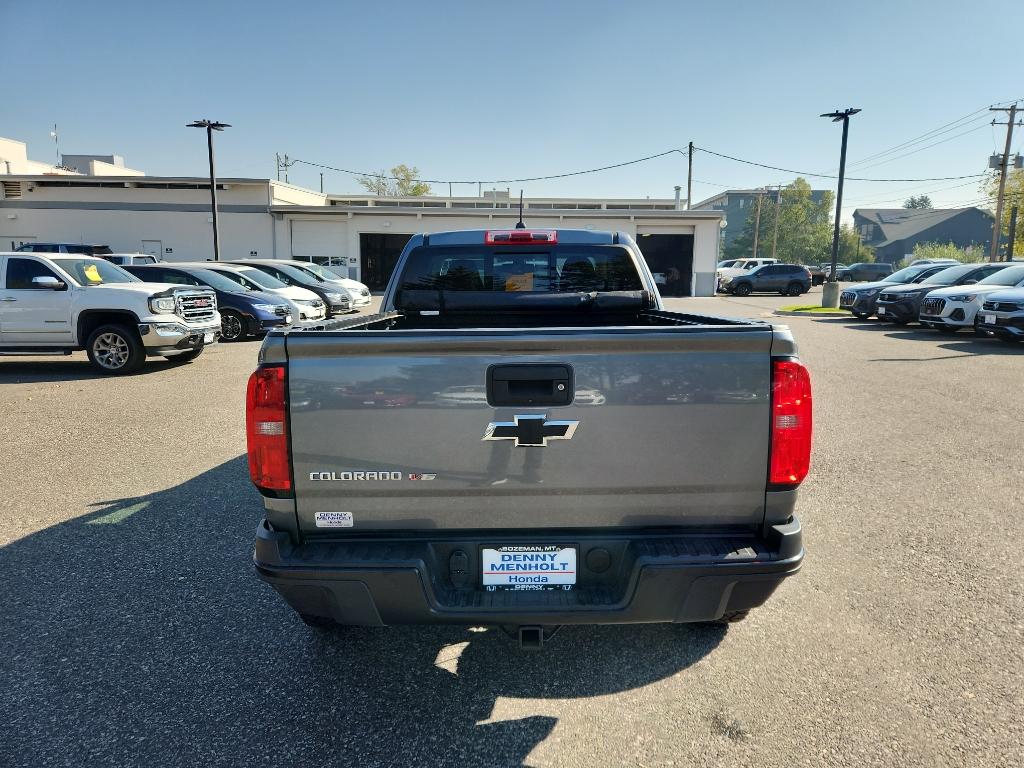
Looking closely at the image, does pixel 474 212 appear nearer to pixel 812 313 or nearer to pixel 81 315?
pixel 812 313

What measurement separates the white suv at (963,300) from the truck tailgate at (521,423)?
15.3 metres

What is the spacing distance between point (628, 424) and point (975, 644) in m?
2.27

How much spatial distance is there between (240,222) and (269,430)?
3729 cm

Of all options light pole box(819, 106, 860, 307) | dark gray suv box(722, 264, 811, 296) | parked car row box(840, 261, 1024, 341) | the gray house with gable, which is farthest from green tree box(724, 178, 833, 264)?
parked car row box(840, 261, 1024, 341)

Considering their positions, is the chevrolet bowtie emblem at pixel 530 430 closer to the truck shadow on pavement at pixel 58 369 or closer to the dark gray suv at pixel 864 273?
the truck shadow on pavement at pixel 58 369

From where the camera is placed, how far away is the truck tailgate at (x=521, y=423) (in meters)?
2.29

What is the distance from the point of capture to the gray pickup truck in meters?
2.29

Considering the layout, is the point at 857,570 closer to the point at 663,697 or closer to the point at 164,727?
the point at 663,697

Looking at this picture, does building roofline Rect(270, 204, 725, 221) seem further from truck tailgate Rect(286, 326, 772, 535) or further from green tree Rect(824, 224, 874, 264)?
green tree Rect(824, 224, 874, 264)

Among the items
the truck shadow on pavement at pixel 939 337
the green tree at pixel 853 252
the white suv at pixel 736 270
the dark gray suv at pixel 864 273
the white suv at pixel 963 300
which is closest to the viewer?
the truck shadow on pavement at pixel 939 337

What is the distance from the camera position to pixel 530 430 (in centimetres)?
231

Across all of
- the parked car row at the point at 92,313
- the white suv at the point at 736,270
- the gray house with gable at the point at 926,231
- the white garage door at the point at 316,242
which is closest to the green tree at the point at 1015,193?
the white suv at the point at 736,270

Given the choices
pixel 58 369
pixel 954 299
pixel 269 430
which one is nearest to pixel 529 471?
pixel 269 430

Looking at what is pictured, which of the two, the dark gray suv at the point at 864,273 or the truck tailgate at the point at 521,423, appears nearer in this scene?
the truck tailgate at the point at 521,423
